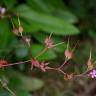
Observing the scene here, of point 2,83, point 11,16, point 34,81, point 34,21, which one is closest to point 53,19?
point 34,21

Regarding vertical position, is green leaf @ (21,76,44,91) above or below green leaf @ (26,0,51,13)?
below

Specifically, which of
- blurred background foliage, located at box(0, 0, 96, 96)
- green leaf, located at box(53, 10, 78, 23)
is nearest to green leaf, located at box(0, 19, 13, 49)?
blurred background foliage, located at box(0, 0, 96, 96)

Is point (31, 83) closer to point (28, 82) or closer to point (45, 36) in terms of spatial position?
point (28, 82)

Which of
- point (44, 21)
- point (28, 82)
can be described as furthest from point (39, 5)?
point (28, 82)

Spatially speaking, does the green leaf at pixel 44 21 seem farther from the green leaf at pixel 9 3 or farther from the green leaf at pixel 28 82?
the green leaf at pixel 28 82

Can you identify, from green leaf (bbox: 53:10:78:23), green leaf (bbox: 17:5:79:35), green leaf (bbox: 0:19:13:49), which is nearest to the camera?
green leaf (bbox: 0:19:13:49)

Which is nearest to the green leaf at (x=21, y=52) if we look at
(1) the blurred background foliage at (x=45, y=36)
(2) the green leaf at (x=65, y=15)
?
(1) the blurred background foliage at (x=45, y=36)

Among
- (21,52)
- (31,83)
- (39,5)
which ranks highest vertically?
(39,5)

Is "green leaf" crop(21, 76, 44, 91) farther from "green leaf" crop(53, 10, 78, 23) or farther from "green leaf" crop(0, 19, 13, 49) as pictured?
"green leaf" crop(53, 10, 78, 23)

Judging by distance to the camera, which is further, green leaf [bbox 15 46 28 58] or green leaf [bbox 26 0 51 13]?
green leaf [bbox 26 0 51 13]
